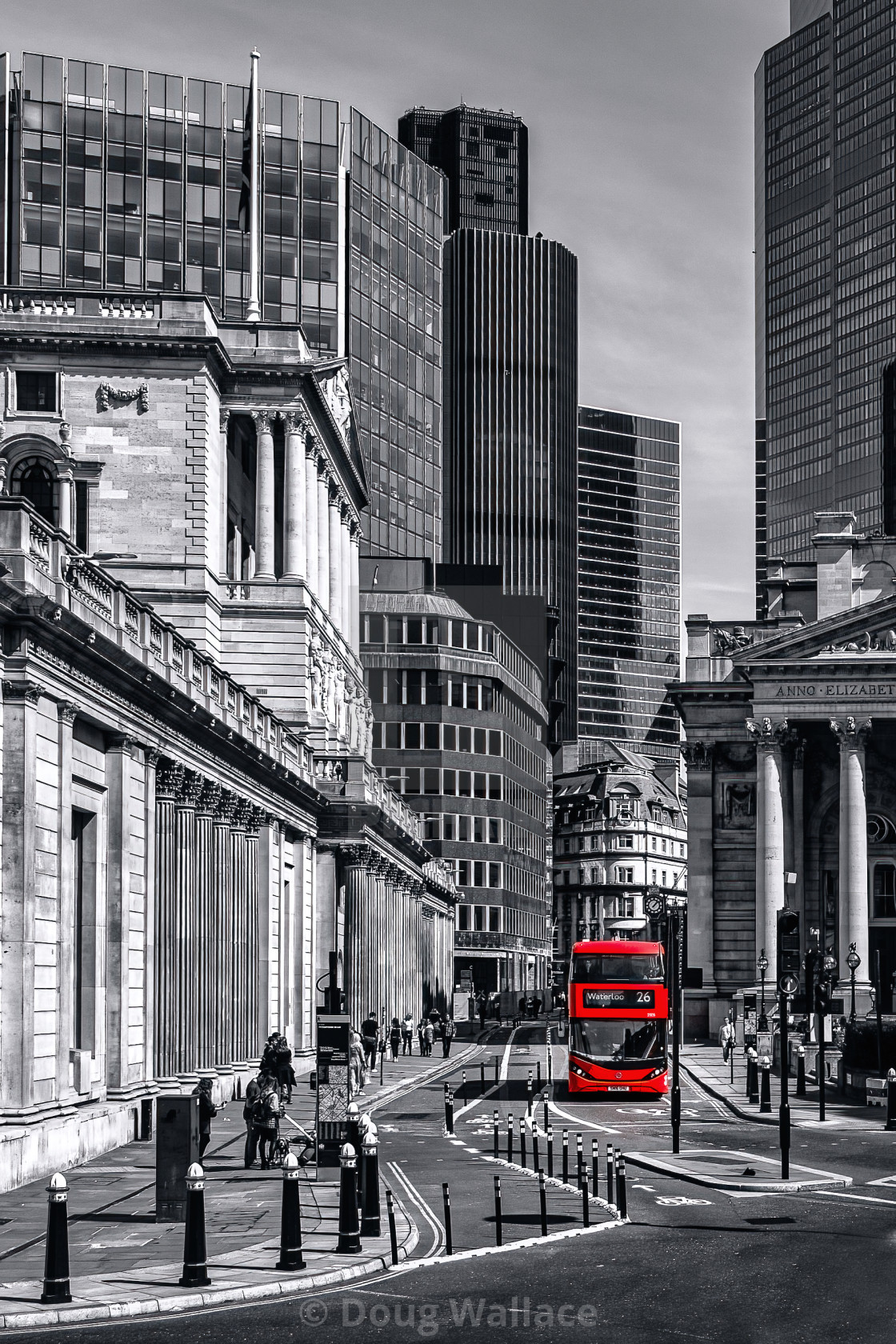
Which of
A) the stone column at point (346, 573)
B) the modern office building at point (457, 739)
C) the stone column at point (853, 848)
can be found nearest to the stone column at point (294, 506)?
the stone column at point (346, 573)

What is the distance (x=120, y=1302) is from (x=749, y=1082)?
3608 cm

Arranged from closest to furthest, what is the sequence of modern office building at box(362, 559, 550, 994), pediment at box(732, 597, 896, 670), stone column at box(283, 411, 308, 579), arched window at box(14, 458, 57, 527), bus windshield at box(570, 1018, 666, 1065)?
bus windshield at box(570, 1018, 666, 1065) < arched window at box(14, 458, 57, 527) < stone column at box(283, 411, 308, 579) < pediment at box(732, 597, 896, 670) < modern office building at box(362, 559, 550, 994)

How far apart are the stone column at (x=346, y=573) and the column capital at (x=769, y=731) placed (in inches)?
739

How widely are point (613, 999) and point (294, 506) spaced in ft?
85.3

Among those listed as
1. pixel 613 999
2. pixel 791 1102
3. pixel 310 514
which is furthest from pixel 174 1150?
pixel 310 514

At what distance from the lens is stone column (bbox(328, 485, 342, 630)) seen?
8506 cm

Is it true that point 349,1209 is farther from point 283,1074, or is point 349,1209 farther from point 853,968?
point 853,968

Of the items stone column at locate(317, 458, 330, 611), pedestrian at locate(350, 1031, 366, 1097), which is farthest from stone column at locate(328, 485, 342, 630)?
pedestrian at locate(350, 1031, 366, 1097)

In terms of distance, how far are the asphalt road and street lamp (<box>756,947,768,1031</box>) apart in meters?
43.5

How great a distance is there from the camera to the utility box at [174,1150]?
2445 centimetres

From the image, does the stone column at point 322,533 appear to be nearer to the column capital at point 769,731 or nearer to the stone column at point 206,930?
the column capital at point 769,731

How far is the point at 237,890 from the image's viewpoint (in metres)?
52.6

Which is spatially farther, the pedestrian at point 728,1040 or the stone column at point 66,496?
the pedestrian at point 728,1040

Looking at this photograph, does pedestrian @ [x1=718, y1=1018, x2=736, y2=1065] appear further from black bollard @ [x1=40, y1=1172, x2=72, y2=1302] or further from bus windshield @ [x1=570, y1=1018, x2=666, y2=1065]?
black bollard @ [x1=40, y1=1172, x2=72, y2=1302]
